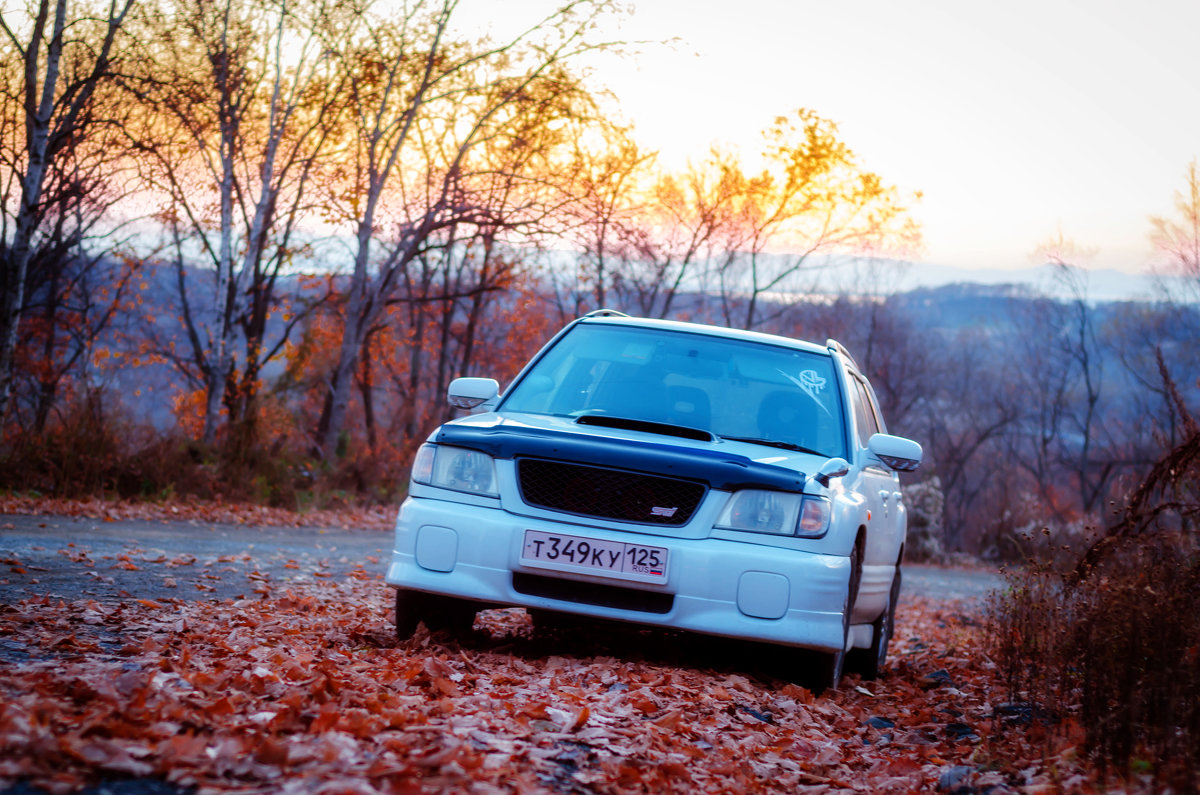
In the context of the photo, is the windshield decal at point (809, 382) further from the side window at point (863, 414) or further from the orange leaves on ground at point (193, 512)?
the orange leaves on ground at point (193, 512)

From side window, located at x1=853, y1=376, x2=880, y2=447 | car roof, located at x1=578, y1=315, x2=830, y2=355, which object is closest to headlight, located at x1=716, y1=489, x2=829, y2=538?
side window, located at x1=853, y1=376, x2=880, y2=447

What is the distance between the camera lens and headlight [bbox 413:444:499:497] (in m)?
5.11

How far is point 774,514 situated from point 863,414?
223cm

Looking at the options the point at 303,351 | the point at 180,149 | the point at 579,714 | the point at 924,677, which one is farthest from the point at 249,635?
the point at 303,351

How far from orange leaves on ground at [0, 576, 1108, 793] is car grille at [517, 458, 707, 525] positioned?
28.4 inches

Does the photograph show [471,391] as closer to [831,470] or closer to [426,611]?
[426,611]

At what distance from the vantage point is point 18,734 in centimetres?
275

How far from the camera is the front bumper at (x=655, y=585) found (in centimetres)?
482

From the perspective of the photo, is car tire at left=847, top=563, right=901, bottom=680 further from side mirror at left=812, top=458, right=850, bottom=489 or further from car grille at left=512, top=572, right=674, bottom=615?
car grille at left=512, top=572, right=674, bottom=615

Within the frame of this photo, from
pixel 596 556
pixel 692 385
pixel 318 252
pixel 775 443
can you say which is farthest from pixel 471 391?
pixel 318 252

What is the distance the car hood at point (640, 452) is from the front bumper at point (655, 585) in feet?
0.95

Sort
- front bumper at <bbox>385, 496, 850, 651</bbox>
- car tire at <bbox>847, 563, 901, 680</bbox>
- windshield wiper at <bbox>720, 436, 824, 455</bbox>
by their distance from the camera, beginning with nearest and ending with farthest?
front bumper at <bbox>385, 496, 850, 651</bbox>, windshield wiper at <bbox>720, 436, 824, 455</bbox>, car tire at <bbox>847, 563, 901, 680</bbox>

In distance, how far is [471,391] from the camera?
5.99 m

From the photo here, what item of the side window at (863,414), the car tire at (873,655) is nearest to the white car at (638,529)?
the side window at (863,414)
